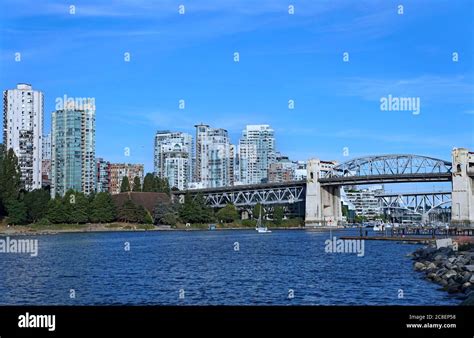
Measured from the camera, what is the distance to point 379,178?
69.1 m

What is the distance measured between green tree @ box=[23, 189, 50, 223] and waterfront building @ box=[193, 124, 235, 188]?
10.9 m

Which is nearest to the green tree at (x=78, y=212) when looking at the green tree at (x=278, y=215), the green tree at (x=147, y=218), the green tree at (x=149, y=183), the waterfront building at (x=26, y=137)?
the waterfront building at (x=26, y=137)

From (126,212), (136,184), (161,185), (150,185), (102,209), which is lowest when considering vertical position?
(126,212)

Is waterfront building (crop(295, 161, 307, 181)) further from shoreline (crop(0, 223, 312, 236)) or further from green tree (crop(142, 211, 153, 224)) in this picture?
green tree (crop(142, 211, 153, 224))

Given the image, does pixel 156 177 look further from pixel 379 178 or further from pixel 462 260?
pixel 462 260

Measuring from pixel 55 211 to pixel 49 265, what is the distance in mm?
4847

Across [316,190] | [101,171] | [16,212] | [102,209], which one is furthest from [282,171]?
[16,212]

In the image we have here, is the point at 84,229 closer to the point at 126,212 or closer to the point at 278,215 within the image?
the point at 126,212

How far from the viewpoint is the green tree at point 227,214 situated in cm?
7606

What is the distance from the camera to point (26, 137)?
1436 centimetres

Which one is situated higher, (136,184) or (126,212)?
(136,184)

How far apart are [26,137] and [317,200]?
63766 mm
